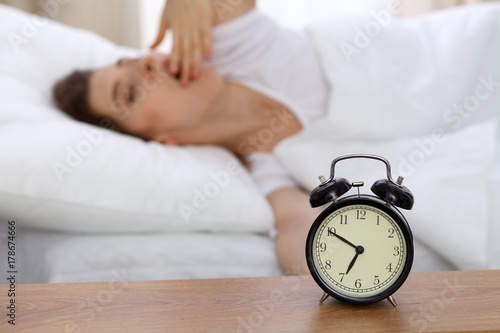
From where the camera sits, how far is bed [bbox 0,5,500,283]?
42.2 inches

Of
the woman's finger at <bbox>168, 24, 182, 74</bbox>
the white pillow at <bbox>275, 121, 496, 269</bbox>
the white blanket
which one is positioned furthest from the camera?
the woman's finger at <bbox>168, 24, 182, 74</bbox>

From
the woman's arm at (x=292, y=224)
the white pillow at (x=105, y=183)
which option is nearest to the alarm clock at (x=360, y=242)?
the woman's arm at (x=292, y=224)

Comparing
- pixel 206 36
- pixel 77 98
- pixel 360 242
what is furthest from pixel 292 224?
pixel 77 98

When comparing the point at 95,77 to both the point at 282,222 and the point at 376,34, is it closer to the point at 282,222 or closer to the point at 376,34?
the point at 282,222

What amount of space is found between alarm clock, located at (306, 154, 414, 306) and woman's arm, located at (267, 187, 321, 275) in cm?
44

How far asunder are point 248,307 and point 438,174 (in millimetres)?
707

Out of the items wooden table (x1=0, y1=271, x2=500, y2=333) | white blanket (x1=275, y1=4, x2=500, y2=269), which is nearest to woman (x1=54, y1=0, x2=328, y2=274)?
white blanket (x1=275, y1=4, x2=500, y2=269)

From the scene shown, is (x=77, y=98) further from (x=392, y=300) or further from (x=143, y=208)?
(x=392, y=300)

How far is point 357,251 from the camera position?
2.17 ft

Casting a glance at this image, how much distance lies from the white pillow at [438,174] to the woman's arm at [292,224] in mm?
64

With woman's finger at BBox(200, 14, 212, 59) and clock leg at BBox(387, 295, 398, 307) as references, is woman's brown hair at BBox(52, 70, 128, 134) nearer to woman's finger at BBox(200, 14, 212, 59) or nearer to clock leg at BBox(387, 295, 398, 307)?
woman's finger at BBox(200, 14, 212, 59)

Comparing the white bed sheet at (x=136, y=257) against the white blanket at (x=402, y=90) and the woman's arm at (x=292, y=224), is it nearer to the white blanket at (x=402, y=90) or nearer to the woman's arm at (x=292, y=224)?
the woman's arm at (x=292, y=224)

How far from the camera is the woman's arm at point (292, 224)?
3.70ft

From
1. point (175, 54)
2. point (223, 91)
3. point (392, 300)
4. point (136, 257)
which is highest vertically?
point (392, 300)
